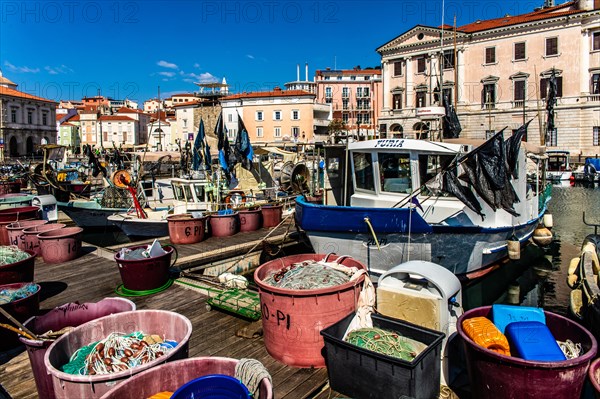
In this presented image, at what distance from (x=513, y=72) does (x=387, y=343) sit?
2088 inches

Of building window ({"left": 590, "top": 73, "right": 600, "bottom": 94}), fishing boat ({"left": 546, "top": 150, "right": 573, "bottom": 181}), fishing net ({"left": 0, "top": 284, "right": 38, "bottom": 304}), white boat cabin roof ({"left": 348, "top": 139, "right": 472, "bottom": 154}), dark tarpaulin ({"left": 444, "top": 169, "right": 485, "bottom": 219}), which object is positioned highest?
building window ({"left": 590, "top": 73, "right": 600, "bottom": 94})

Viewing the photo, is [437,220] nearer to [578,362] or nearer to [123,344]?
[578,362]

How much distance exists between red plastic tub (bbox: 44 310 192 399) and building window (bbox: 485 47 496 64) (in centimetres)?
5429

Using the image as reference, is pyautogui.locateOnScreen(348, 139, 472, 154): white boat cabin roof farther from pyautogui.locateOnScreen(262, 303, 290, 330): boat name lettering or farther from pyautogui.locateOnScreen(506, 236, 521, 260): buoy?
pyautogui.locateOnScreen(262, 303, 290, 330): boat name lettering

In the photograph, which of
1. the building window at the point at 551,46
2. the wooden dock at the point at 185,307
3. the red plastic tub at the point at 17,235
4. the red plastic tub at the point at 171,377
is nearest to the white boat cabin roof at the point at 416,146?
the wooden dock at the point at 185,307

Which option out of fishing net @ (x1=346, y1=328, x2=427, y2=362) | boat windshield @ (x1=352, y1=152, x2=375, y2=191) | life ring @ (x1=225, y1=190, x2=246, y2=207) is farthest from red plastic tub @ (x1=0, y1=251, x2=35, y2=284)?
life ring @ (x1=225, y1=190, x2=246, y2=207)

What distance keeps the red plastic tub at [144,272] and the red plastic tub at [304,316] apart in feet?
10.6

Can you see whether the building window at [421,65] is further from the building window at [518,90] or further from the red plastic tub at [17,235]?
the red plastic tub at [17,235]

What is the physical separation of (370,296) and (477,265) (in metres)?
6.20

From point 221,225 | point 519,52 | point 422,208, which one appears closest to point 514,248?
point 422,208

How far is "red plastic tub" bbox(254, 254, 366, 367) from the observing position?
4965 mm

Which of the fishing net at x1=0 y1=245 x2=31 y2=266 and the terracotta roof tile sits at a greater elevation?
the terracotta roof tile

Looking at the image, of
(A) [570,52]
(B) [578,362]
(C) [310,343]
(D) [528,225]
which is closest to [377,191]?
(D) [528,225]

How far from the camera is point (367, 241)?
364 inches
